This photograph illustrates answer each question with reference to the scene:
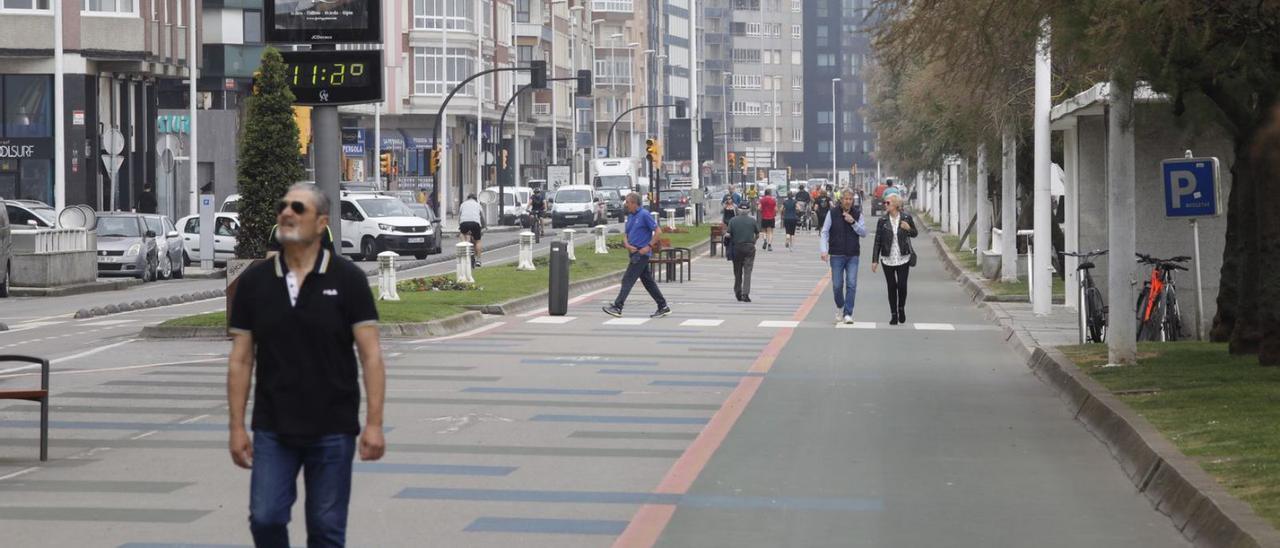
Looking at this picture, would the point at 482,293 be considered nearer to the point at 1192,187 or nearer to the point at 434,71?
the point at 1192,187

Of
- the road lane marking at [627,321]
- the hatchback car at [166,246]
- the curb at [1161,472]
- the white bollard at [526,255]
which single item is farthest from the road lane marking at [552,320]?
the hatchback car at [166,246]

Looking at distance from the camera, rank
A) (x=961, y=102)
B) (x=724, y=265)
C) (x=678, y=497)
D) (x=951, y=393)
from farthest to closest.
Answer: (x=724, y=265) < (x=961, y=102) < (x=951, y=393) < (x=678, y=497)

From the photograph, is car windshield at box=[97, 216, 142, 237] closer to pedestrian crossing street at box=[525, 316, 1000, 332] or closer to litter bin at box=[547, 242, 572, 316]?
litter bin at box=[547, 242, 572, 316]

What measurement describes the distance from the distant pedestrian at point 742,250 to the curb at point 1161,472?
14.6 meters

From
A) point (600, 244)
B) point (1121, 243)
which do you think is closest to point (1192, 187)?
point (1121, 243)

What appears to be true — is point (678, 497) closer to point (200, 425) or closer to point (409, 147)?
point (200, 425)

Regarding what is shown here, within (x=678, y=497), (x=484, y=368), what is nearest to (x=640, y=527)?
(x=678, y=497)

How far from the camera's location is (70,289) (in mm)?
36812

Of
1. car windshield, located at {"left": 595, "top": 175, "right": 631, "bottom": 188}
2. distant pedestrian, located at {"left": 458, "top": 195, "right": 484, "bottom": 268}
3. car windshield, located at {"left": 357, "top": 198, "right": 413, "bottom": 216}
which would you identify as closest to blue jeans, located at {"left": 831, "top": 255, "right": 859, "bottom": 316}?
distant pedestrian, located at {"left": 458, "top": 195, "right": 484, "bottom": 268}

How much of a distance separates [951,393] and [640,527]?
7938mm

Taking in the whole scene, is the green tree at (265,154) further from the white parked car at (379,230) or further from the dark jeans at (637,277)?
the white parked car at (379,230)

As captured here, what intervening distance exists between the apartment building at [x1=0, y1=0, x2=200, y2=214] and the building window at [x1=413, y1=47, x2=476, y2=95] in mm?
32391

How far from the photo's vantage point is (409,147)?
93.8 metres

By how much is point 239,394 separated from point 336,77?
1868 centimetres
